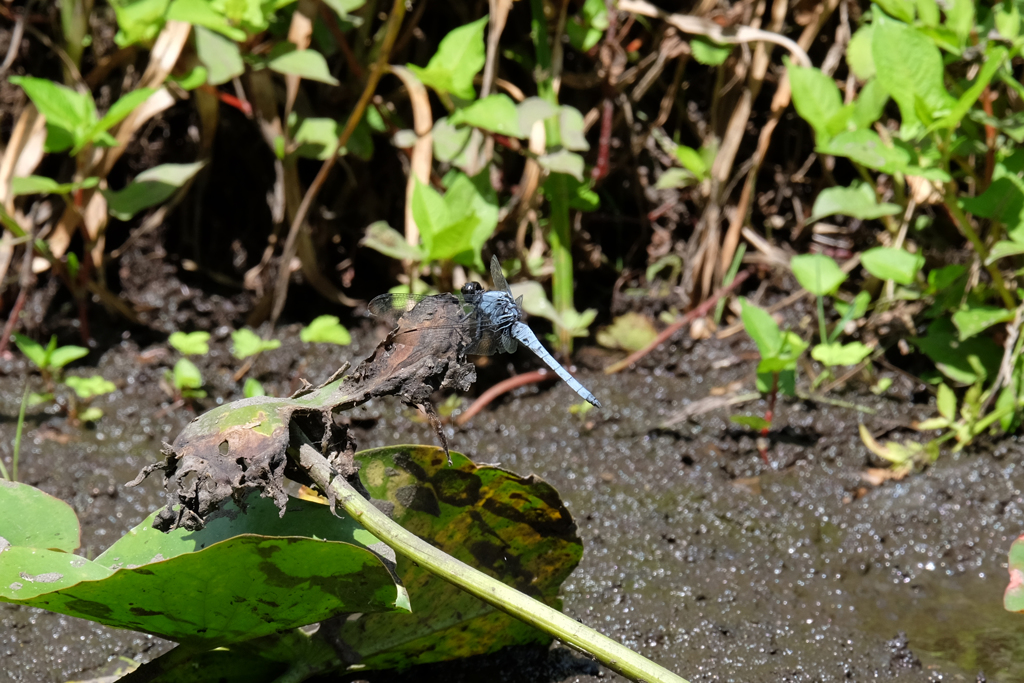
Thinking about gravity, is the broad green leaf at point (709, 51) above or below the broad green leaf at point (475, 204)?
above

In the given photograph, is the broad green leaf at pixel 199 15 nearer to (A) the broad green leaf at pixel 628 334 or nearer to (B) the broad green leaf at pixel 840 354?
(A) the broad green leaf at pixel 628 334

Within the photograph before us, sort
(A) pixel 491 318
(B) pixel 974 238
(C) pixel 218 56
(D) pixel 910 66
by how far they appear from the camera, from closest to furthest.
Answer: (A) pixel 491 318, (D) pixel 910 66, (B) pixel 974 238, (C) pixel 218 56

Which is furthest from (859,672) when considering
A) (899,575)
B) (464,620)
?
(464,620)

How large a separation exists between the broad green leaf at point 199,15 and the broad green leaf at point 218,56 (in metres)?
0.14

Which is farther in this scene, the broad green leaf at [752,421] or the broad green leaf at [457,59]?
the broad green leaf at [457,59]

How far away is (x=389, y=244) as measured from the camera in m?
3.00

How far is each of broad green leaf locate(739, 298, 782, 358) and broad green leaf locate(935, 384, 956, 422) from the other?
1.86 feet

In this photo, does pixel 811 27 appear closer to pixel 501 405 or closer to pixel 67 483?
pixel 501 405

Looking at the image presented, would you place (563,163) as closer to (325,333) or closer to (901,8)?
(325,333)

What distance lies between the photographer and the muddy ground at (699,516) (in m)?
1.92

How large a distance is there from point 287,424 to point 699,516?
1.50 meters

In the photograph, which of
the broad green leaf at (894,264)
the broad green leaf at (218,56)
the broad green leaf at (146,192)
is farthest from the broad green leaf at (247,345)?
the broad green leaf at (894,264)

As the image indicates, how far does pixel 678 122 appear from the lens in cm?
355

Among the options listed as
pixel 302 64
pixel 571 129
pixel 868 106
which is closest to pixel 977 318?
pixel 868 106
